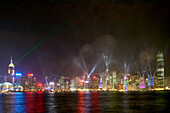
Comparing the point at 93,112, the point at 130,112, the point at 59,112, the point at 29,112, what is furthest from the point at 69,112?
the point at 130,112

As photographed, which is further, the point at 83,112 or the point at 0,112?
the point at 0,112

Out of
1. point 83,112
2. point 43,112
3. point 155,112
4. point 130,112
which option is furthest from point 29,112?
point 155,112

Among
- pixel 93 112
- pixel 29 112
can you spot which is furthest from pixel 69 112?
pixel 29 112

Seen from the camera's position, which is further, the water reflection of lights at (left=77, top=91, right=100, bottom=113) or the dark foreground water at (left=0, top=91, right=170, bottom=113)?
the dark foreground water at (left=0, top=91, right=170, bottom=113)

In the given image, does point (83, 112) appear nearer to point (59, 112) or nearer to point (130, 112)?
point (59, 112)

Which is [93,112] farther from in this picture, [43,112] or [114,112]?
[43,112]

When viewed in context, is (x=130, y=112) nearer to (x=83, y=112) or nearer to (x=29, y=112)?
(x=83, y=112)

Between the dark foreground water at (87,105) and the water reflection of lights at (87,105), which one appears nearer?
the water reflection of lights at (87,105)
